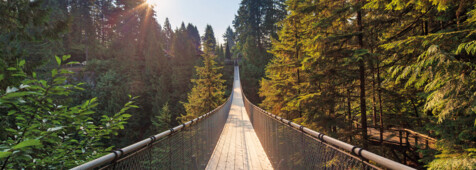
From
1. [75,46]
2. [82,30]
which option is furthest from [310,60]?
[82,30]

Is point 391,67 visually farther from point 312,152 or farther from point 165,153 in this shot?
point 165,153

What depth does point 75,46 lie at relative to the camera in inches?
1529

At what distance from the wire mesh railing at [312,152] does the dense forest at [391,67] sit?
4.94 ft

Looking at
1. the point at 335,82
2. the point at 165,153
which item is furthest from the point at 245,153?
the point at 165,153

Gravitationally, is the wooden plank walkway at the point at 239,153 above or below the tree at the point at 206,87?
below

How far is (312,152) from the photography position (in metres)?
2.42

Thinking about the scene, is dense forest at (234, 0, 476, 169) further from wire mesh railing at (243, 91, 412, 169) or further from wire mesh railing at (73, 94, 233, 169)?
wire mesh railing at (73, 94, 233, 169)

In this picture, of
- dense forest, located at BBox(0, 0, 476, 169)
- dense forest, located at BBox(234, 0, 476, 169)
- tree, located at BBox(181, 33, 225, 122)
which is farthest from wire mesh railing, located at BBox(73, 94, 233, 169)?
tree, located at BBox(181, 33, 225, 122)

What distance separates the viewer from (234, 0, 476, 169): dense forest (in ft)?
8.18

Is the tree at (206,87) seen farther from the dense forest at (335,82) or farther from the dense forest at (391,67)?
the dense forest at (391,67)

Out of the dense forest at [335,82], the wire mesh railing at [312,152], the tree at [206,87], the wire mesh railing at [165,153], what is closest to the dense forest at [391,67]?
the dense forest at [335,82]

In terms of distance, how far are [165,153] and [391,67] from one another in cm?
348

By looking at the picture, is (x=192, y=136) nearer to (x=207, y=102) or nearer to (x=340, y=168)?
(x=340, y=168)

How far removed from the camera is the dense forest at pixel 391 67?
2.49 meters
